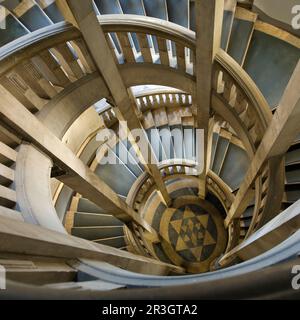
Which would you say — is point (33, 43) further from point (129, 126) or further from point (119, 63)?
point (129, 126)

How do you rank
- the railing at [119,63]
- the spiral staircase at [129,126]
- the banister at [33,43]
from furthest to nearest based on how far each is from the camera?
the railing at [119,63], the banister at [33,43], the spiral staircase at [129,126]

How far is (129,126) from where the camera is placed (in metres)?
4.82

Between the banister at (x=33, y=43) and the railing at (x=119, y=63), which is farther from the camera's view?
the railing at (x=119, y=63)

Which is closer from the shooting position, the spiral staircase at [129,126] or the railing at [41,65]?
the spiral staircase at [129,126]

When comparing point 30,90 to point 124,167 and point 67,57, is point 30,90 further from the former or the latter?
point 124,167

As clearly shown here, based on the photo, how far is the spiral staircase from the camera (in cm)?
145

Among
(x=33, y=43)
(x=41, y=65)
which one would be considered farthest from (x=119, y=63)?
(x=33, y=43)

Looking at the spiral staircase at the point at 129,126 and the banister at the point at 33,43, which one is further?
the banister at the point at 33,43

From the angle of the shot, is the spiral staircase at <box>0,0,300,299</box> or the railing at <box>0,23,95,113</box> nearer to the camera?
the spiral staircase at <box>0,0,300,299</box>

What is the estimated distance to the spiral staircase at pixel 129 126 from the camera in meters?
1.45

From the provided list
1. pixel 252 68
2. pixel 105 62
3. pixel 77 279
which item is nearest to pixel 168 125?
pixel 252 68

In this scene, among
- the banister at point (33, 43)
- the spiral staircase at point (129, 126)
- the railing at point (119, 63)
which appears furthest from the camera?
the railing at point (119, 63)

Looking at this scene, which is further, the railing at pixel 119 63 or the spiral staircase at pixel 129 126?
the railing at pixel 119 63

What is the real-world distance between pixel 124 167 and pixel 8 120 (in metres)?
4.79
